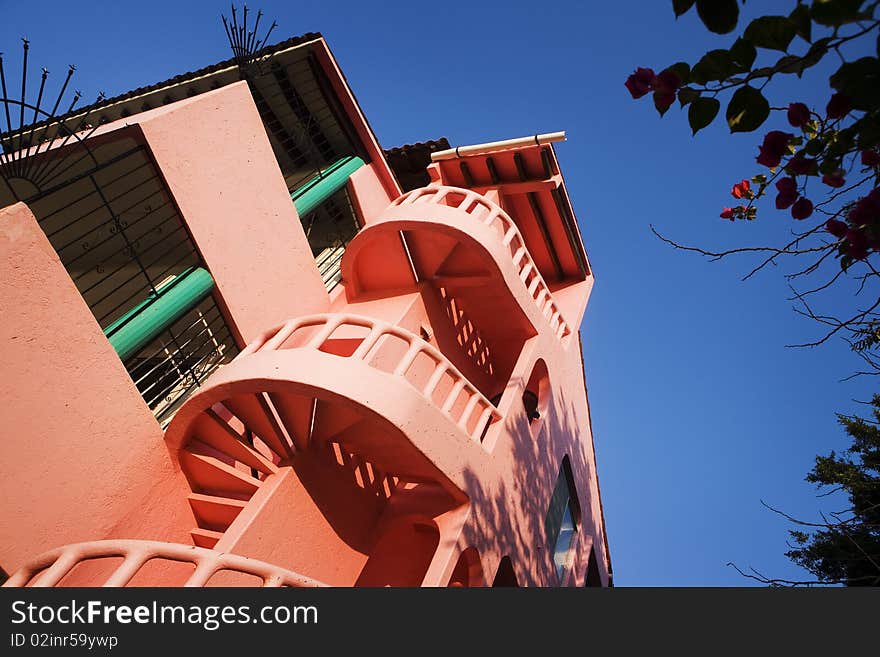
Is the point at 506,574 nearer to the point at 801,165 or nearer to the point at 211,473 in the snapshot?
the point at 211,473

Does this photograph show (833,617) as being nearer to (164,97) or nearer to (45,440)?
(45,440)

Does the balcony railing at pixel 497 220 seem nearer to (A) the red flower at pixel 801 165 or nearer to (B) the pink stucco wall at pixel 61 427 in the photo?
(B) the pink stucco wall at pixel 61 427

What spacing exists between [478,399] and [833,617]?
425cm

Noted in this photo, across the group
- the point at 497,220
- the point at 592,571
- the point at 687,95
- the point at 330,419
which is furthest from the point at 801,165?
the point at 592,571

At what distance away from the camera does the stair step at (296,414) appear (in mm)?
6660

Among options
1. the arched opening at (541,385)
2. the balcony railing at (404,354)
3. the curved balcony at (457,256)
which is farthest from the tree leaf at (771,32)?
the arched opening at (541,385)

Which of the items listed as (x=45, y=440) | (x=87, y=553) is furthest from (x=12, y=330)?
(x=87, y=553)

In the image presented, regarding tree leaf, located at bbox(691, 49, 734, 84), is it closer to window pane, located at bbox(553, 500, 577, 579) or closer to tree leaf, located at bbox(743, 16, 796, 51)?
tree leaf, located at bbox(743, 16, 796, 51)

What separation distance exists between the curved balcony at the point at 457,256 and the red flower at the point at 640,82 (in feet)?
19.8

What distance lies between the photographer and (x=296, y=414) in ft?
22.2

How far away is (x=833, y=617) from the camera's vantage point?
10.7ft

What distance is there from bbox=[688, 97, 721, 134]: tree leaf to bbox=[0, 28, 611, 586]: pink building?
13.2 feet

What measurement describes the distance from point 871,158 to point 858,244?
0.34m

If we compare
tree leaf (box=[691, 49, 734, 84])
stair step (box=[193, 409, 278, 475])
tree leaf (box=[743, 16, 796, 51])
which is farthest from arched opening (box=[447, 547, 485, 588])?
tree leaf (box=[743, 16, 796, 51])
